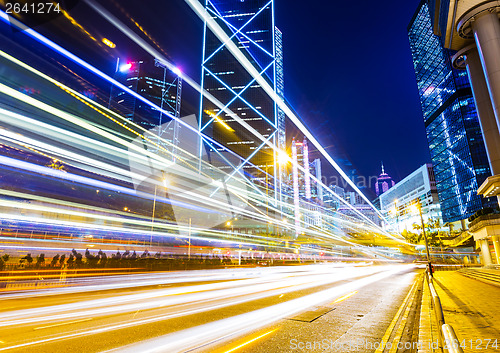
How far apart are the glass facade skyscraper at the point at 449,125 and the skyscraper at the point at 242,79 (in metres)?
63.1

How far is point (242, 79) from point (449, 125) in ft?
258

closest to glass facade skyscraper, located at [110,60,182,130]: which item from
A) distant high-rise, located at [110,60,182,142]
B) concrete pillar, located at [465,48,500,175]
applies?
distant high-rise, located at [110,60,182,142]

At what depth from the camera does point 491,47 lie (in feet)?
90.7

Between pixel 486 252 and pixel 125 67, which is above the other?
pixel 125 67

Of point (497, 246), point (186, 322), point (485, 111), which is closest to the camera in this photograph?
point (186, 322)

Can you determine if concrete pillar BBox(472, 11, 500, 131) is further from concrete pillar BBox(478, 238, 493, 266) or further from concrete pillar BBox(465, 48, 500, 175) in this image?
concrete pillar BBox(478, 238, 493, 266)

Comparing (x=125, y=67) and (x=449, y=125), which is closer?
(x=449, y=125)

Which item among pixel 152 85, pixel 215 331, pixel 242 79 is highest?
pixel 152 85

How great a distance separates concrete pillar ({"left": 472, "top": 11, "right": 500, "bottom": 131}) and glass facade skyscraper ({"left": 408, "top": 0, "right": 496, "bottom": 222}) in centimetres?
7118

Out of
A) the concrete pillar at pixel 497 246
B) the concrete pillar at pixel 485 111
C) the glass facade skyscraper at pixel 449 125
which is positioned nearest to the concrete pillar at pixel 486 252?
the concrete pillar at pixel 497 246

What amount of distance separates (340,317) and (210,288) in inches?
315

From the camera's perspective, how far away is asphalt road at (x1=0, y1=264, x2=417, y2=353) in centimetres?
568

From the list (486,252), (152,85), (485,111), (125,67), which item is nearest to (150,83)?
(152,85)

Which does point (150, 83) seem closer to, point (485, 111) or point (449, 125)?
point (449, 125)
